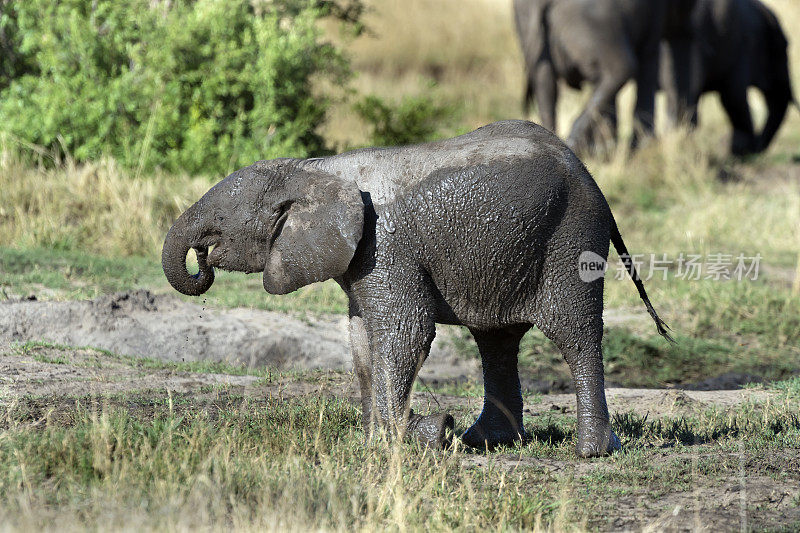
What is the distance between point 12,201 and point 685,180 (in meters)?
7.80

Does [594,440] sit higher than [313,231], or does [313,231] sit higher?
[313,231]

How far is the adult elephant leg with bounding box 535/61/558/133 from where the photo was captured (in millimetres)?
13766

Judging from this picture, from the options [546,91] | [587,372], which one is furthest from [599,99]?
[587,372]

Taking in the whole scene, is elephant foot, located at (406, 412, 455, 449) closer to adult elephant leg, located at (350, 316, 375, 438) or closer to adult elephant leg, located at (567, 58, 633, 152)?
adult elephant leg, located at (350, 316, 375, 438)

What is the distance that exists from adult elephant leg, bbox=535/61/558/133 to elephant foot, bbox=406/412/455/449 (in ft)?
29.8

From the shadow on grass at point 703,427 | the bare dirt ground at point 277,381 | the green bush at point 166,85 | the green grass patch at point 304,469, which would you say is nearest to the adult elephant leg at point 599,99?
the green bush at point 166,85

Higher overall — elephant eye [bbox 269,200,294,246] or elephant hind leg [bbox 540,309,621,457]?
elephant eye [bbox 269,200,294,246]

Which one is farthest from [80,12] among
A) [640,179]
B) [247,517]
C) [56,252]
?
[247,517]

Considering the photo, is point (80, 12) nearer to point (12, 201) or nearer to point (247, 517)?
point (12, 201)

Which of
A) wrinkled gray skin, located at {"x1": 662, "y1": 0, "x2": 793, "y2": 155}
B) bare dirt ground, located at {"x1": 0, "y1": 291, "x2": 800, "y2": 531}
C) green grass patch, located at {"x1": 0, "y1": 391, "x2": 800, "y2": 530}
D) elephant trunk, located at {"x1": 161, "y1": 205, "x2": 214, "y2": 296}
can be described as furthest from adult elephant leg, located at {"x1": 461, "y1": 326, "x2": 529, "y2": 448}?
wrinkled gray skin, located at {"x1": 662, "y1": 0, "x2": 793, "y2": 155}

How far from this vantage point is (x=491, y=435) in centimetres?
554

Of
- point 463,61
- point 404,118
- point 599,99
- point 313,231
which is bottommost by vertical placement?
point 313,231

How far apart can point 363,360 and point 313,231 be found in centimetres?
72

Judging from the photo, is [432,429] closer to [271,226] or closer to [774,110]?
[271,226]
